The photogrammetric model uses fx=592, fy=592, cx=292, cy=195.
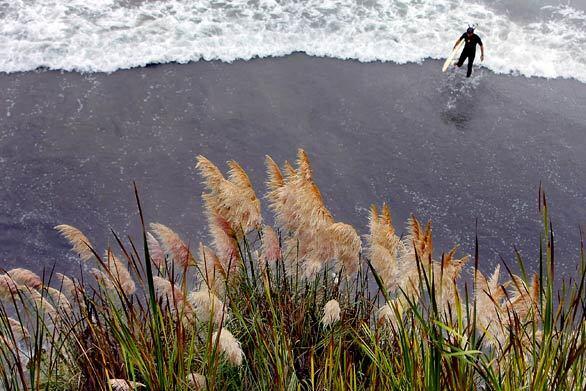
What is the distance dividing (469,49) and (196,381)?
7897mm

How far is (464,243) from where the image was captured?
7164 millimetres

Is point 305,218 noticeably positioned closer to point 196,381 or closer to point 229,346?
point 229,346

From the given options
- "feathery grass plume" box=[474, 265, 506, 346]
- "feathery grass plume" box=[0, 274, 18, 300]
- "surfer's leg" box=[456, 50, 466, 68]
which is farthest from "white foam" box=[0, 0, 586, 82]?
"feathery grass plume" box=[474, 265, 506, 346]

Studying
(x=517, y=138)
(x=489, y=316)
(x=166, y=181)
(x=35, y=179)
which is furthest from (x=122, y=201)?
(x=517, y=138)

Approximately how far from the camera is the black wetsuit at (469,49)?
374 inches

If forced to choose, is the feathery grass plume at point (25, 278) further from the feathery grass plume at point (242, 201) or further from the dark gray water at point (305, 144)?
the dark gray water at point (305, 144)

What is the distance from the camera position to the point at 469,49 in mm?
9586

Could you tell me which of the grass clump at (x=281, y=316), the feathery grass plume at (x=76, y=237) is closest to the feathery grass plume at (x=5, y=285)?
the grass clump at (x=281, y=316)

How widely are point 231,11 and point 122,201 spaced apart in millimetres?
5175

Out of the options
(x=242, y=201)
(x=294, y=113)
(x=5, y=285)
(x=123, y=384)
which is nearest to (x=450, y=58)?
(x=294, y=113)

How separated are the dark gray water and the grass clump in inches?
109

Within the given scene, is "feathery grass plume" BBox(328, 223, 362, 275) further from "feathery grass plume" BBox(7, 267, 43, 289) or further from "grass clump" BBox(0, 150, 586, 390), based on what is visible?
"feathery grass plume" BBox(7, 267, 43, 289)

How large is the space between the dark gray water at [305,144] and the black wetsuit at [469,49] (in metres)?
0.26

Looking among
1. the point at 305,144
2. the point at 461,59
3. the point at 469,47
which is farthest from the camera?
the point at 461,59
